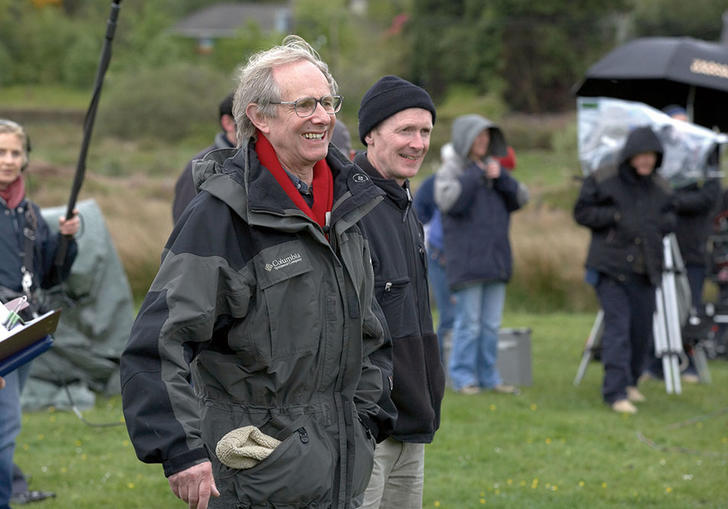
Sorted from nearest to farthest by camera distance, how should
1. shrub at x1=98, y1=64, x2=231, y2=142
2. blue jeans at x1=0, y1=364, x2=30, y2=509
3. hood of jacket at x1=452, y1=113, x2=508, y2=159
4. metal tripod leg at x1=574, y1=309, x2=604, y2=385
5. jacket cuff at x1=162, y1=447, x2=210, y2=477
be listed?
jacket cuff at x1=162, y1=447, x2=210, y2=477
blue jeans at x1=0, y1=364, x2=30, y2=509
hood of jacket at x1=452, y1=113, x2=508, y2=159
metal tripod leg at x1=574, y1=309, x2=604, y2=385
shrub at x1=98, y1=64, x2=231, y2=142

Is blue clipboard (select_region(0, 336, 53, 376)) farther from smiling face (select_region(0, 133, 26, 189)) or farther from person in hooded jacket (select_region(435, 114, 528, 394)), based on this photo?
person in hooded jacket (select_region(435, 114, 528, 394))

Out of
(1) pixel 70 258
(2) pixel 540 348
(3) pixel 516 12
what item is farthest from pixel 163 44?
(1) pixel 70 258

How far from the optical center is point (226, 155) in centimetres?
322

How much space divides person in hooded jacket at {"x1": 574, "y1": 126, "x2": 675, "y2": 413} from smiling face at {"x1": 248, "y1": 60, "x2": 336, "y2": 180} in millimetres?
5722

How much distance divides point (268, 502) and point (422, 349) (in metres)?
1.20

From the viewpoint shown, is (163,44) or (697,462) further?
(163,44)

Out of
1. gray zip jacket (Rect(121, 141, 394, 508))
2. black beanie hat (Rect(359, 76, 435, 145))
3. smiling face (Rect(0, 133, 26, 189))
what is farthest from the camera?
smiling face (Rect(0, 133, 26, 189))

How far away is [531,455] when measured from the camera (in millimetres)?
7289

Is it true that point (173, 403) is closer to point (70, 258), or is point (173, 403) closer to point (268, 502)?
point (268, 502)

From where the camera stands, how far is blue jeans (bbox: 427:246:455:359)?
380 inches

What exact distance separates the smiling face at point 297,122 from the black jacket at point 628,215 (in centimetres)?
572

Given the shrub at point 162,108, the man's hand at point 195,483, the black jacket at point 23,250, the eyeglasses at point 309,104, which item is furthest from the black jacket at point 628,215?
the shrub at point 162,108

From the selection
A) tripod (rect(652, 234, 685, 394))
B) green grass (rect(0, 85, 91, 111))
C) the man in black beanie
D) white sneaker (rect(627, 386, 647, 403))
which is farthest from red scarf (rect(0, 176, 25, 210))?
green grass (rect(0, 85, 91, 111))

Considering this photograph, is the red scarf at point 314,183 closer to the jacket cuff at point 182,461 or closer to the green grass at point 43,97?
the jacket cuff at point 182,461
